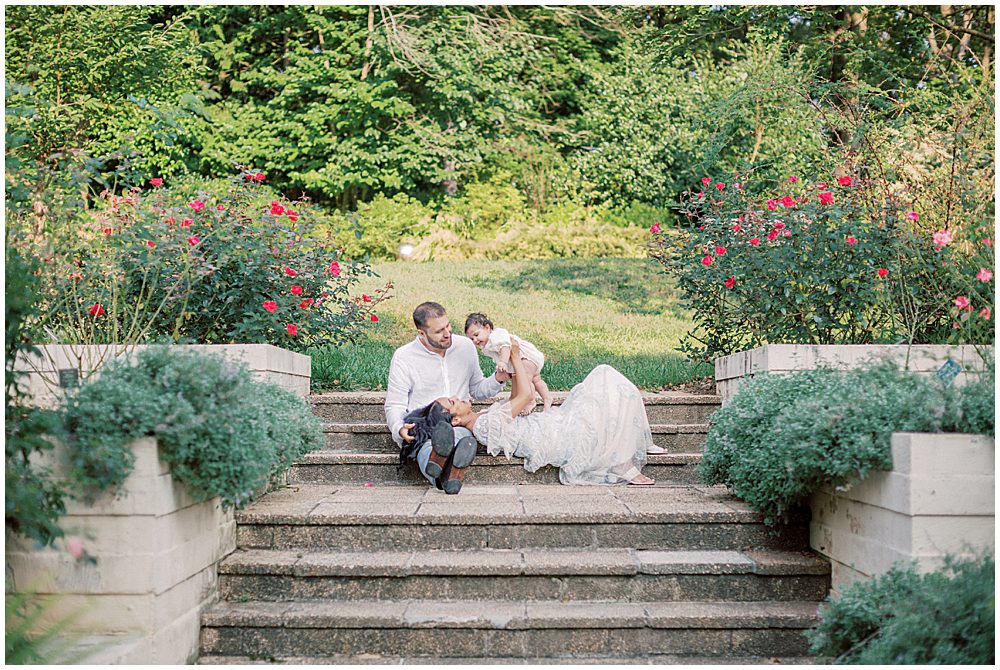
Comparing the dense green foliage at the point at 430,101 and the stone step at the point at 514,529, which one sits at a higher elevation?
the dense green foliage at the point at 430,101

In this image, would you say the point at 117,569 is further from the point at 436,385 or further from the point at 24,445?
the point at 436,385

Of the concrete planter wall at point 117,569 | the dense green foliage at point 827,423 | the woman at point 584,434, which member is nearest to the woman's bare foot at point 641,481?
the woman at point 584,434

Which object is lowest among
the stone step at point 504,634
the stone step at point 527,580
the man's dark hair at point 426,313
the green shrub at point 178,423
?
the stone step at point 504,634

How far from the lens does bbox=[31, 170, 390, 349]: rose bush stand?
201 inches

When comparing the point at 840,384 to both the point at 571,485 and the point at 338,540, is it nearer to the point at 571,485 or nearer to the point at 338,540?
the point at 571,485

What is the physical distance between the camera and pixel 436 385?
212 inches

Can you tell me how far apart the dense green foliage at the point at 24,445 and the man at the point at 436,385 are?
6.69 ft

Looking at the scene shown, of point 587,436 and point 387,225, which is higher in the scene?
point 387,225

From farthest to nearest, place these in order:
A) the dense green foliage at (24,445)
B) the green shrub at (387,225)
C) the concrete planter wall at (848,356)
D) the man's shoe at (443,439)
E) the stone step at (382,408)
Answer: the green shrub at (387,225), the stone step at (382,408), the man's shoe at (443,439), the concrete planter wall at (848,356), the dense green foliage at (24,445)

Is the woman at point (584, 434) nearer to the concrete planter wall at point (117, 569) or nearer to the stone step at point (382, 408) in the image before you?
the stone step at point (382, 408)

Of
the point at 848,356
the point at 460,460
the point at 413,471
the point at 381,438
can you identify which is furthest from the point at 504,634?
the point at 848,356

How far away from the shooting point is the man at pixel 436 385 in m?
4.78

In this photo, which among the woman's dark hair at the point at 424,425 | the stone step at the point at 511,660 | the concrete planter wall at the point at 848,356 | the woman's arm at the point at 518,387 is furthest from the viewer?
the woman's arm at the point at 518,387

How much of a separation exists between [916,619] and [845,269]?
2955 millimetres
